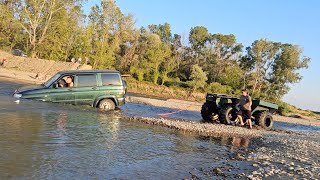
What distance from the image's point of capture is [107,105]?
17.2 m

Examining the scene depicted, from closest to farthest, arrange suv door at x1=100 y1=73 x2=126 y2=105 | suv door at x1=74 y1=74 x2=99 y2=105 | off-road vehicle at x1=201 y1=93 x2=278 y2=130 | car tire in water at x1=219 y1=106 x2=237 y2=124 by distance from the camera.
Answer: suv door at x1=74 y1=74 x2=99 y2=105, suv door at x1=100 y1=73 x2=126 y2=105, car tire in water at x1=219 y1=106 x2=237 y2=124, off-road vehicle at x1=201 y1=93 x2=278 y2=130

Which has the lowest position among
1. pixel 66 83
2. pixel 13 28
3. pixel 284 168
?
pixel 284 168

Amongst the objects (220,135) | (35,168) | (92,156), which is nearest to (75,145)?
(92,156)

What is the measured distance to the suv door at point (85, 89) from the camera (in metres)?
16.5

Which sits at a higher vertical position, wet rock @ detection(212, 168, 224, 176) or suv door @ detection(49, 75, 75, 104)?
suv door @ detection(49, 75, 75, 104)

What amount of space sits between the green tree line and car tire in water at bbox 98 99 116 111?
4082cm

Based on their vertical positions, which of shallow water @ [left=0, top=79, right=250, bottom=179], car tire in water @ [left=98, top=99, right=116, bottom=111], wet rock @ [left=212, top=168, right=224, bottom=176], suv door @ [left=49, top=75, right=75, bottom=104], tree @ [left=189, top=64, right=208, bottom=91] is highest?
tree @ [left=189, top=64, right=208, bottom=91]

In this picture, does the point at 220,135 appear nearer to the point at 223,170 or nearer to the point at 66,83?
the point at 223,170

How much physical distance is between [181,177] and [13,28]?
5686 centimetres

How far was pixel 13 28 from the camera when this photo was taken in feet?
188

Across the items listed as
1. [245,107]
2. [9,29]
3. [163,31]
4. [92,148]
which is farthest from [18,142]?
[163,31]

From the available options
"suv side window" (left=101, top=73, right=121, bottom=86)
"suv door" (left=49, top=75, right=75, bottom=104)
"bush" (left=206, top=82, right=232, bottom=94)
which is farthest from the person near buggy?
"bush" (left=206, top=82, right=232, bottom=94)

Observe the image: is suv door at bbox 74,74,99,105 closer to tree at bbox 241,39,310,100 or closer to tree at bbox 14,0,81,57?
tree at bbox 14,0,81,57

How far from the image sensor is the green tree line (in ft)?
182
